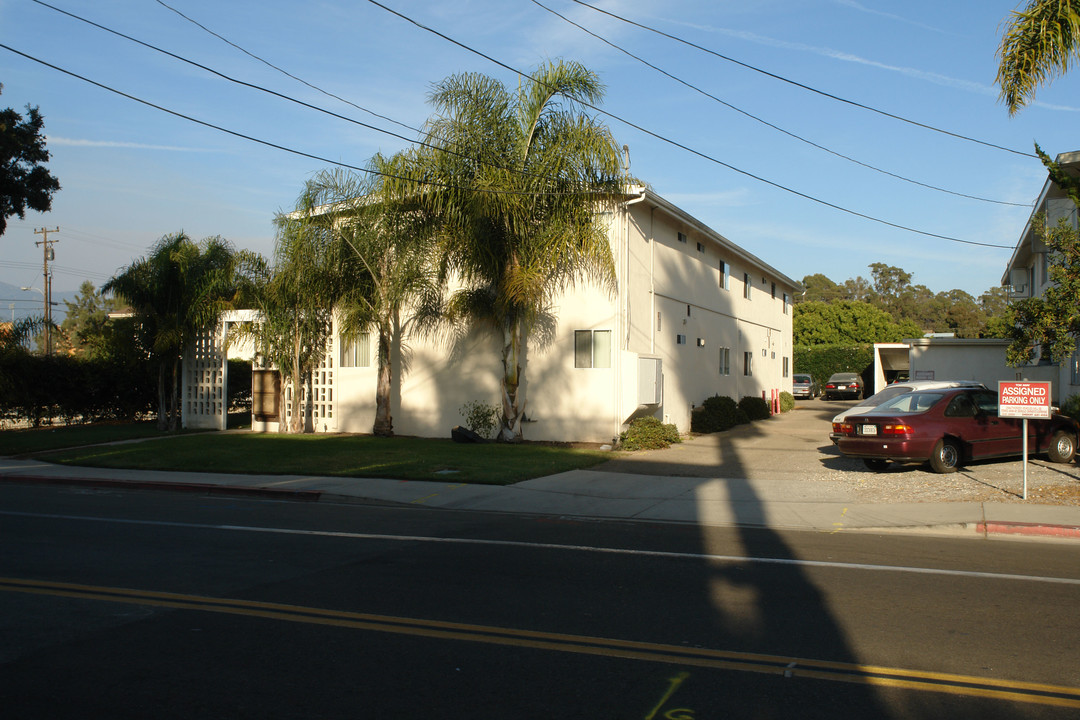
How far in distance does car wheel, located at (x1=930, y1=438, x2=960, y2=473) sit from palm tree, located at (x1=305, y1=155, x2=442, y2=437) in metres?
12.3

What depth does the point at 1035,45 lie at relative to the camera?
538 inches

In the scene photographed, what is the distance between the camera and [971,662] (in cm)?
552

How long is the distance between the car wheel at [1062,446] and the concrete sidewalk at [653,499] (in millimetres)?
5355

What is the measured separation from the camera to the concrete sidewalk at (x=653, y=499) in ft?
36.6

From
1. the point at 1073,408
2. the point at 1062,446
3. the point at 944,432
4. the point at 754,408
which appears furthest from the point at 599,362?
the point at 1073,408

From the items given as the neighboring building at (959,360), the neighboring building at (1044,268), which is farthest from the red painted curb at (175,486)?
the neighboring building at (959,360)

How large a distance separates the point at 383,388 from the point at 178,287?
24.3 ft

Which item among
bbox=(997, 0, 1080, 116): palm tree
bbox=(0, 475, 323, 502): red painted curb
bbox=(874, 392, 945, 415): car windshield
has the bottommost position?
bbox=(0, 475, 323, 502): red painted curb

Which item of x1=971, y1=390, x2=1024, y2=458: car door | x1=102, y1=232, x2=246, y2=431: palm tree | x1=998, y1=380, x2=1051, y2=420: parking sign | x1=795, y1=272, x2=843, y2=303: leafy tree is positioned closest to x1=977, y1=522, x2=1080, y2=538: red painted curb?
x1=998, y1=380, x2=1051, y2=420: parking sign

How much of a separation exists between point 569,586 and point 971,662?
3.31m

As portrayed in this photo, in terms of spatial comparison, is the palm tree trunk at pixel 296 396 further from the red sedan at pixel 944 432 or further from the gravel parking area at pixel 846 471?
the red sedan at pixel 944 432

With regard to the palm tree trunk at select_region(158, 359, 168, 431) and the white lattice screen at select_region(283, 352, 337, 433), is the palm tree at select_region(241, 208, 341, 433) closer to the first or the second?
the white lattice screen at select_region(283, 352, 337, 433)

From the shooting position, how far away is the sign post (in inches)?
497

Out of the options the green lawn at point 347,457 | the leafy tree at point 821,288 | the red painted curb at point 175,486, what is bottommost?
the red painted curb at point 175,486
